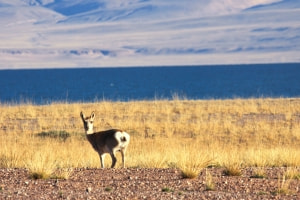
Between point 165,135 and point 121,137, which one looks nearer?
point 121,137

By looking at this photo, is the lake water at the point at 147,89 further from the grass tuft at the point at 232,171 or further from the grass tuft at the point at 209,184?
the grass tuft at the point at 209,184

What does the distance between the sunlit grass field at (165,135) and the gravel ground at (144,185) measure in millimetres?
380

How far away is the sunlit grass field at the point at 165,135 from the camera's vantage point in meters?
15.7

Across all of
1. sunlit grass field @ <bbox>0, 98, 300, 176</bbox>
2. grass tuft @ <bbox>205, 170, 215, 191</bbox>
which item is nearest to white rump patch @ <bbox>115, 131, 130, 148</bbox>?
sunlit grass field @ <bbox>0, 98, 300, 176</bbox>

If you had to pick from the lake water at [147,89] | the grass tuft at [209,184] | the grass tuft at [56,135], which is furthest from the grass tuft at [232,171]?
the lake water at [147,89]

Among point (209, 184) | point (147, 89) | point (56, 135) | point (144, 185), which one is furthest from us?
point (147, 89)

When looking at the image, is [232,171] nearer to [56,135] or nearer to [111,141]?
[111,141]

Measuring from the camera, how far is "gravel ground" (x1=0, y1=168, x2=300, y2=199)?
37.1 ft

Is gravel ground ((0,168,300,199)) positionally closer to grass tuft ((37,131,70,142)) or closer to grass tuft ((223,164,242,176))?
grass tuft ((223,164,242,176))

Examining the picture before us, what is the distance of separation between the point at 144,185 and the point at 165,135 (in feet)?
42.1

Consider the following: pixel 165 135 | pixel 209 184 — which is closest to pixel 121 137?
pixel 209 184

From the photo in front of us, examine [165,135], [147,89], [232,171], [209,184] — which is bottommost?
[209,184]

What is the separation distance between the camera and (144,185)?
1234 cm

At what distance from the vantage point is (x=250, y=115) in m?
30.5
